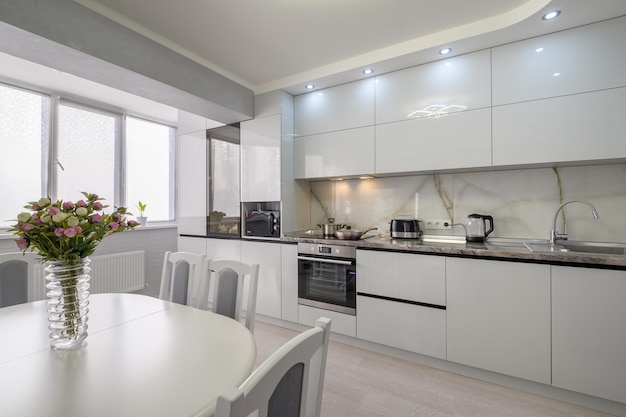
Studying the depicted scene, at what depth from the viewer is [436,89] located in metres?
2.44

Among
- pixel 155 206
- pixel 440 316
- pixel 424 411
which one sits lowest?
pixel 424 411

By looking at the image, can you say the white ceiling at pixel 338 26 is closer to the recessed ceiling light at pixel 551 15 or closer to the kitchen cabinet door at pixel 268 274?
the recessed ceiling light at pixel 551 15

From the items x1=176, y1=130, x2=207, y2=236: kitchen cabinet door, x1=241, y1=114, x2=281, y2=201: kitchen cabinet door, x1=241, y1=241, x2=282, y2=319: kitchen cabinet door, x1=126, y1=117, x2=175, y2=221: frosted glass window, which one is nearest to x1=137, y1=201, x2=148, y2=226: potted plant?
x1=126, y1=117, x2=175, y2=221: frosted glass window

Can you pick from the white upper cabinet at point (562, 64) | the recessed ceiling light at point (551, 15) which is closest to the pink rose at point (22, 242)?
the white upper cabinet at point (562, 64)

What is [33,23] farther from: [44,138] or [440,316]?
[440,316]

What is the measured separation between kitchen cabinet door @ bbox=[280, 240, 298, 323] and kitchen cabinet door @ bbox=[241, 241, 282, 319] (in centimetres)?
5

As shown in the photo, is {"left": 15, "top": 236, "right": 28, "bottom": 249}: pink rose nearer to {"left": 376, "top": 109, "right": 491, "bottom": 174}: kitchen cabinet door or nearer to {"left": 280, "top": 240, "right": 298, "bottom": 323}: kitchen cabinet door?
{"left": 280, "top": 240, "right": 298, "bottom": 323}: kitchen cabinet door

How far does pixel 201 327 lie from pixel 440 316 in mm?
1712

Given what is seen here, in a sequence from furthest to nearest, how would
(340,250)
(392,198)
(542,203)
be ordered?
1. (392,198)
2. (340,250)
3. (542,203)

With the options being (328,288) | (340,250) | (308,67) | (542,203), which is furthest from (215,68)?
(542,203)

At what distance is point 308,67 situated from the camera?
9.20 ft

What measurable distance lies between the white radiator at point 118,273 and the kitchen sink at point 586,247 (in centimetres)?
407

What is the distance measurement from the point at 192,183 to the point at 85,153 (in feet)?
4.07

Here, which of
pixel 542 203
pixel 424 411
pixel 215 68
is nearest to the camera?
pixel 424 411
